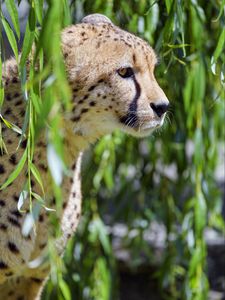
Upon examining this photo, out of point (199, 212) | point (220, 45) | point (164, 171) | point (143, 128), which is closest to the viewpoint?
point (220, 45)

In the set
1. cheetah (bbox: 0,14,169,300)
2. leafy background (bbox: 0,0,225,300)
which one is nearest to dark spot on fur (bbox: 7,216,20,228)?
cheetah (bbox: 0,14,169,300)

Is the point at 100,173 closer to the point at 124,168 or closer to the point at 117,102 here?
the point at 124,168

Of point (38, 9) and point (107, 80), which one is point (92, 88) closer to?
point (107, 80)

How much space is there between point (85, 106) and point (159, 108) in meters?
0.25

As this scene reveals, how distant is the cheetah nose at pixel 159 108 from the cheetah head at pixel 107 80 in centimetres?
4

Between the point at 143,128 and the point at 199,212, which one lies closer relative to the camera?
the point at 143,128

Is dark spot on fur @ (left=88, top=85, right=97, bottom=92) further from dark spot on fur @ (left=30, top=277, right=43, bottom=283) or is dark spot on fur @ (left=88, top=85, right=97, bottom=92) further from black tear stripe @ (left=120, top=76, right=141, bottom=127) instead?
dark spot on fur @ (left=30, top=277, right=43, bottom=283)

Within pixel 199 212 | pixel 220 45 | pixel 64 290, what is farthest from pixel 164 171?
pixel 220 45

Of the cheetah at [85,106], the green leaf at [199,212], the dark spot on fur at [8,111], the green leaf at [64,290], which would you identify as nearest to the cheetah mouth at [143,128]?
the cheetah at [85,106]

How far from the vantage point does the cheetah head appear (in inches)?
127

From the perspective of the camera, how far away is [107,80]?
326 centimetres

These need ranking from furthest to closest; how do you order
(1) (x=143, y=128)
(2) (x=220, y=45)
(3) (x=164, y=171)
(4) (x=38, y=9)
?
(3) (x=164, y=171) < (1) (x=143, y=128) < (2) (x=220, y=45) < (4) (x=38, y=9)

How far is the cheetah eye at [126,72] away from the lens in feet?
10.6

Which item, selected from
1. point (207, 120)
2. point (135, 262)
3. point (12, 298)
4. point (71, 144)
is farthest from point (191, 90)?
point (135, 262)
